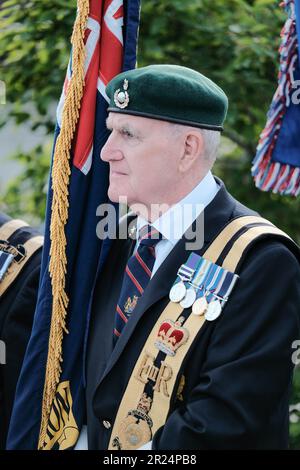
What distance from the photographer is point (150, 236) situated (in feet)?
8.32

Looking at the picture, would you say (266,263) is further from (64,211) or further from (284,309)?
(64,211)

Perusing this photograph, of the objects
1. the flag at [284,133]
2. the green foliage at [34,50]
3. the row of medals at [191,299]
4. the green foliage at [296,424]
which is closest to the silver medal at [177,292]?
the row of medals at [191,299]

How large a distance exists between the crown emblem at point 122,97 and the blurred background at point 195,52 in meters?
1.55

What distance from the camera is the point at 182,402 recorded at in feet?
7.77

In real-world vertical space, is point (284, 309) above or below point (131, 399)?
above

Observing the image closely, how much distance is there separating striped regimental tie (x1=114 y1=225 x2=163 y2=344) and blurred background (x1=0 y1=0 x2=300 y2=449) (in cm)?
147

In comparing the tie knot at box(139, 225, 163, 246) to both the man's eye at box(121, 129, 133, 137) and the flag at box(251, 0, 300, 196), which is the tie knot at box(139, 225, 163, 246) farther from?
the flag at box(251, 0, 300, 196)

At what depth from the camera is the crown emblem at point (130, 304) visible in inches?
99.3

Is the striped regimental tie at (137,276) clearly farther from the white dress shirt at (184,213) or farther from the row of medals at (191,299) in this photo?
the row of medals at (191,299)

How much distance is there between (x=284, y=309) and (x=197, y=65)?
2.13 metres

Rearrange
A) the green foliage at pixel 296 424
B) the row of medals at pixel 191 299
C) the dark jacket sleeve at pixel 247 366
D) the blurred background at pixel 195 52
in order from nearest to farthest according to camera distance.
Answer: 1. the dark jacket sleeve at pixel 247 366
2. the row of medals at pixel 191 299
3. the green foliage at pixel 296 424
4. the blurred background at pixel 195 52

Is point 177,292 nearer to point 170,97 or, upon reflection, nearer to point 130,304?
point 130,304
